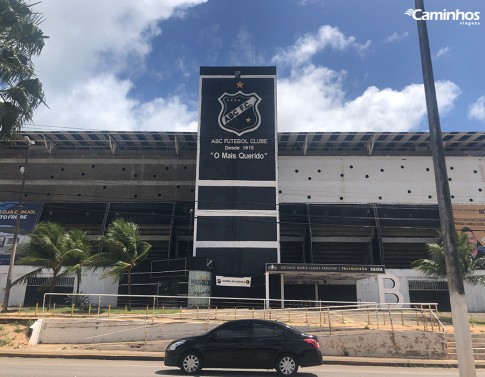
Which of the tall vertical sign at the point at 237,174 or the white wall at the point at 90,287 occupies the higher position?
the tall vertical sign at the point at 237,174

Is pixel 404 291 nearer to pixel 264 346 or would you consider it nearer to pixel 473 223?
pixel 473 223

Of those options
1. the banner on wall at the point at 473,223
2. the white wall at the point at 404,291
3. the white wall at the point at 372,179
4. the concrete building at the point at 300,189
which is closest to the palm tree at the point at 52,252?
the concrete building at the point at 300,189

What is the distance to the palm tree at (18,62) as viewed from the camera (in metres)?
14.9

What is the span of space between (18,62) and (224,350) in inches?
497

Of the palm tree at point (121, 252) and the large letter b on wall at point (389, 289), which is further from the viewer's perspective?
the large letter b on wall at point (389, 289)

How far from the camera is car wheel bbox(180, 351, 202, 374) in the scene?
11422mm

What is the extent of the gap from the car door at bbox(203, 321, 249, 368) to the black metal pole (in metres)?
6.73

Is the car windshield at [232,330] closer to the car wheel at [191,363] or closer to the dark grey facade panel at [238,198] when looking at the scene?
the car wheel at [191,363]

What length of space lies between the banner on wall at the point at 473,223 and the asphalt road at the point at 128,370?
3411 cm

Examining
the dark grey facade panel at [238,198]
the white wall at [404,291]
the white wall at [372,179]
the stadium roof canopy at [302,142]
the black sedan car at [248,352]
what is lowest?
the black sedan car at [248,352]

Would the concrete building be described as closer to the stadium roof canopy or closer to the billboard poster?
the stadium roof canopy

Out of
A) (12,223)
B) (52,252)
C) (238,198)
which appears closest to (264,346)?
(52,252)

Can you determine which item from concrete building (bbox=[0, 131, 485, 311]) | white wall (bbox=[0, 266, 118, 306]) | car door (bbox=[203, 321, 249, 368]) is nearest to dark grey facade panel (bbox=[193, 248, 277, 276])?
concrete building (bbox=[0, 131, 485, 311])

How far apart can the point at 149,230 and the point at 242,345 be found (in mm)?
36152
